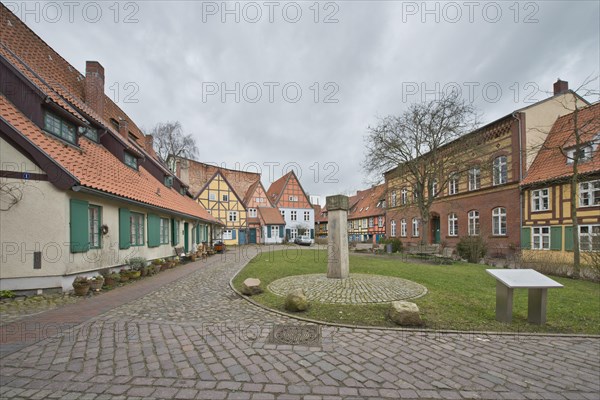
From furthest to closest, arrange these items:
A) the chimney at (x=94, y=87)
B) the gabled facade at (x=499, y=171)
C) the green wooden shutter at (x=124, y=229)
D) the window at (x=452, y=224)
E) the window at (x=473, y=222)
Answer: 1. the window at (x=452, y=224)
2. the window at (x=473, y=222)
3. the gabled facade at (x=499, y=171)
4. the chimney at (x=94, y=87)
5. the green wooden shutter at (x=124, y=229)

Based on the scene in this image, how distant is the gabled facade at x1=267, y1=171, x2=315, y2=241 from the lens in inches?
1633

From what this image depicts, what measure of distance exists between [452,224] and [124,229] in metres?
24.8

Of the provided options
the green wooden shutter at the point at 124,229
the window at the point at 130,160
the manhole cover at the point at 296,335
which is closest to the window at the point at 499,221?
the manhole cover at the point at 296,335

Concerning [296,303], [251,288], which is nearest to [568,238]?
[296,303]

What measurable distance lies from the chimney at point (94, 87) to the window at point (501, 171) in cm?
2448

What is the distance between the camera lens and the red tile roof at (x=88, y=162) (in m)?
7.54

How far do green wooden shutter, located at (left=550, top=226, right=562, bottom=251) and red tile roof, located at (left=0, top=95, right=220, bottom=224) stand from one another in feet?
71.0

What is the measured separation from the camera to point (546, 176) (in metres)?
17.5

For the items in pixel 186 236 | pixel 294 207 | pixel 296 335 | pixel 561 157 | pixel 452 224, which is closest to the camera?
pixel 296 335

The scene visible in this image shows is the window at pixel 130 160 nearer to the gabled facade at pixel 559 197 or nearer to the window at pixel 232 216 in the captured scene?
the gabled facade at pixel 559 197

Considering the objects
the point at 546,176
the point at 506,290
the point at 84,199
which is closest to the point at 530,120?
the point at 546,176

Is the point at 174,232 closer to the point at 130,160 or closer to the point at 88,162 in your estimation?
the point at 130,160

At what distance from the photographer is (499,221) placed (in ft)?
67.6

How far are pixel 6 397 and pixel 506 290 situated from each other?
7062 mm
